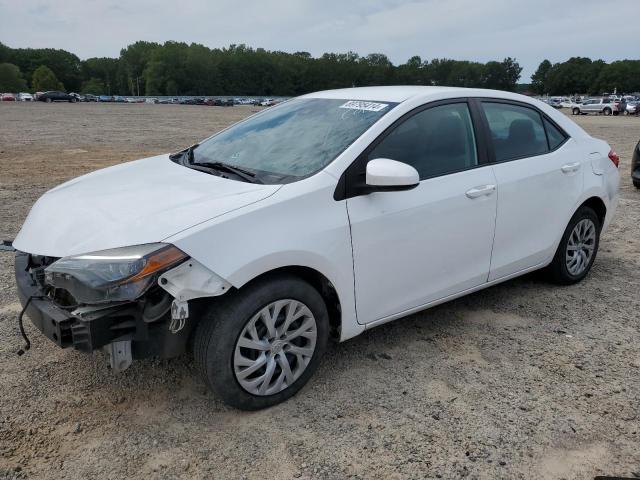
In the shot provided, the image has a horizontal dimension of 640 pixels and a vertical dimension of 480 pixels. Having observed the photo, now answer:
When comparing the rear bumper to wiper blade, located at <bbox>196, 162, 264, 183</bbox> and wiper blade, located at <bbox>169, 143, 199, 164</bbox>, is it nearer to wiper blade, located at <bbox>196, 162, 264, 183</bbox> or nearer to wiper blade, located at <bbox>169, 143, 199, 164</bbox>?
wiper blade, located at <bbox>196, 162, 264, 183</bbox>

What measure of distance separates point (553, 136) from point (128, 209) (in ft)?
10.8

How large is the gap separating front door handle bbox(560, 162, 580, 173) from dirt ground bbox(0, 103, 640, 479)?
42.3 inches

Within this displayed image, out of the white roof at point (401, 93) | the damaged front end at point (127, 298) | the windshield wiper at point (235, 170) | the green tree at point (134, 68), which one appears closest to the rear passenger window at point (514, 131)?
the white roof at point (401, 93)

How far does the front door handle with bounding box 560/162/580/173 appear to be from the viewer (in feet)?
14.2

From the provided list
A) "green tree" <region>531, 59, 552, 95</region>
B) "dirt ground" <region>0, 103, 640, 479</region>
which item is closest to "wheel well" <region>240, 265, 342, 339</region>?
"dirt ground" <region>0, 103, 640, 479</region>

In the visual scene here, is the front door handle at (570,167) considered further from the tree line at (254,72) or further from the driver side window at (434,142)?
the tree line at (254,72)

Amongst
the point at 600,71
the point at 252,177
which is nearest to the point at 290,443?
the point at 252,177

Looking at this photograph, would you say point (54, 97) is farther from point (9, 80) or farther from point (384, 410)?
point (384, 410)

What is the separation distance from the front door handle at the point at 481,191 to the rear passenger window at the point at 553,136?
37.9 inches

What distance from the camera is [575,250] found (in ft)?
15.4

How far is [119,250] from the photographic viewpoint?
256cm

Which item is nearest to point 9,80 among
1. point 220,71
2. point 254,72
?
point 220,71

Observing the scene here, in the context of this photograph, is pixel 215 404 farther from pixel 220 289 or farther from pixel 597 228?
pixel 597 228

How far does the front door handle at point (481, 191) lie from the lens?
3.61 m
